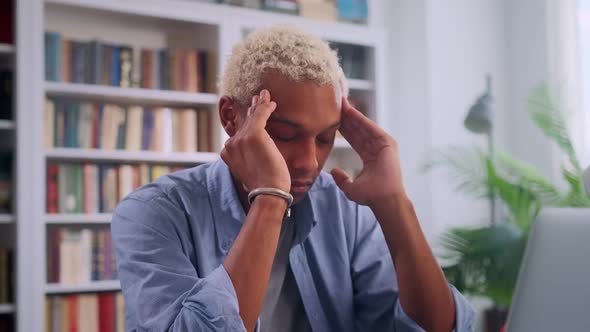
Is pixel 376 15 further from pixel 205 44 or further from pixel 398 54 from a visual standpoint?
pixel 205 44

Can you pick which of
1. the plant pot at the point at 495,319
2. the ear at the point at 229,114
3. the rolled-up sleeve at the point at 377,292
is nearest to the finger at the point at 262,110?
the ear at the point at 229,114

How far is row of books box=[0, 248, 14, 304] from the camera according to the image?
2.74m

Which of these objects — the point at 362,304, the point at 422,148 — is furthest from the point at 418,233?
the point at 422,148

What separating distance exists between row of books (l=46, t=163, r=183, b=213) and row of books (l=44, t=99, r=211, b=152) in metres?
0.10

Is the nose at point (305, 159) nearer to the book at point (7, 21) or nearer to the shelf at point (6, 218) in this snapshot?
the shelf at point (6, 218)

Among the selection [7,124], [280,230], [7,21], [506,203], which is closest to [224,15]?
[7,21]

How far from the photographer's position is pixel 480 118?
338 centimetres

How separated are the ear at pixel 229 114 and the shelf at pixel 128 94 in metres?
1.78

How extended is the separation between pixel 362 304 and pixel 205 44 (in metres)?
2.24

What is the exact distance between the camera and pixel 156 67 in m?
3.14

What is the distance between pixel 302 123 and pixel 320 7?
2541 mm

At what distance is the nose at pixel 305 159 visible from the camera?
1.16 meters

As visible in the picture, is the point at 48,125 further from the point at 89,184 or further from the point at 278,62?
the point at 278,62

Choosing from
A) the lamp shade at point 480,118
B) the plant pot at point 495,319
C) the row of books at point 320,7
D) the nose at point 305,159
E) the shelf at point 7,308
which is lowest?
the plant pot at point 495,319
